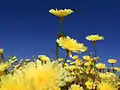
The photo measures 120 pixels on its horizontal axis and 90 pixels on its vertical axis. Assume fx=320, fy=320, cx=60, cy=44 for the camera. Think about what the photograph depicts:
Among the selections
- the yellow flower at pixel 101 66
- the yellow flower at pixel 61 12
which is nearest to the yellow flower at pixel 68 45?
the yellow flower at pixel 61 12

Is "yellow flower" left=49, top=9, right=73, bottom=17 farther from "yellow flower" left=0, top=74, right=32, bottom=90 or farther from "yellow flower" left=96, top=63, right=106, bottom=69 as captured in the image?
"yellow flower" left=96, top=63, right=106, bottom=69

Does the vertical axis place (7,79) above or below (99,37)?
below

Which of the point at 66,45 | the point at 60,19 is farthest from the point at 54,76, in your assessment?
the point at 60,19

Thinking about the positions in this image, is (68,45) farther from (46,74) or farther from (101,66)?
(101,66)

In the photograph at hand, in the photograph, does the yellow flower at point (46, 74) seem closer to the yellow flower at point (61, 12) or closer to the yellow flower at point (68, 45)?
the yellow flower at point (68, 45)

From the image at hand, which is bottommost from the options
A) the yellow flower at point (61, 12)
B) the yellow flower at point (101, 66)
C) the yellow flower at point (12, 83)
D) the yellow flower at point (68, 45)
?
the yellow flower at point (12, 83)

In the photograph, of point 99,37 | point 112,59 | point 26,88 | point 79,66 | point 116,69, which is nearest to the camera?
point 26,88

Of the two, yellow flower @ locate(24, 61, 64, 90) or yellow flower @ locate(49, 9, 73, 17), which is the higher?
yellow flower @ locate(49, 9, 73, 17)

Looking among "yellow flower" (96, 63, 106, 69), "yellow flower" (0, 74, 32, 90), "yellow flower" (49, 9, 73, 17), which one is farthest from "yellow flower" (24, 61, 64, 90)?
"yellow flower" (96, 63, 106, 69)

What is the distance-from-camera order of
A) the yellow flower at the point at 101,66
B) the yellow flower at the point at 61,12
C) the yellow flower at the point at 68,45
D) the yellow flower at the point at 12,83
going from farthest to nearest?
the yellow flower at the point at 101,66, the yellow flower at the point at 61,12, the yellow flower at the point at 68,45, the yellow flower at the point at 12,83

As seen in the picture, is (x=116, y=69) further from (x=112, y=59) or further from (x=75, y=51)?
(x=75, y=51)

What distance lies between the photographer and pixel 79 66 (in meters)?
4.45

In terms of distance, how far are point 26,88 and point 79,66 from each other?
13.5 ft

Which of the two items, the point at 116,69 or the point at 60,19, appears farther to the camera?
the point at 116,69
